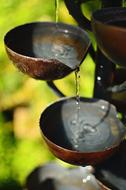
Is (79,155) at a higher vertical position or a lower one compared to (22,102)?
higher

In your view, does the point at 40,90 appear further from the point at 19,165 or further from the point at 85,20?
the point at 85,20

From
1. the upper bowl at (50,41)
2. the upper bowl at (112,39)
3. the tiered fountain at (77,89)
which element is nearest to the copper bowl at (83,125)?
the tiered fountain at (77,89)

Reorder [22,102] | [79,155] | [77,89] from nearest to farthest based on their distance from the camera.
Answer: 1. [79,155]
2. [77,89]
3. [22,102]

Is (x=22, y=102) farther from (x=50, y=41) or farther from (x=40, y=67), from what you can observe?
(x=40, y=67)

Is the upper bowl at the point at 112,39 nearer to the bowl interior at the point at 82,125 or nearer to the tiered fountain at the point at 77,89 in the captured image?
the tiered fountain at the point at 77,89

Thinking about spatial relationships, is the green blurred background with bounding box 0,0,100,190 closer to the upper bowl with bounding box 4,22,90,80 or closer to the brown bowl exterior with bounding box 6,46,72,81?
the upper bowl with bounding box 4,22,90,80

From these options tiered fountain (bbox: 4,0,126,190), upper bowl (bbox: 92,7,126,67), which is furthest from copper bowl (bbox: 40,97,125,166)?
upper bowl (bbox: 92,7,126,67)

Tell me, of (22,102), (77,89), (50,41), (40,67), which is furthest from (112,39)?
(22,102)
